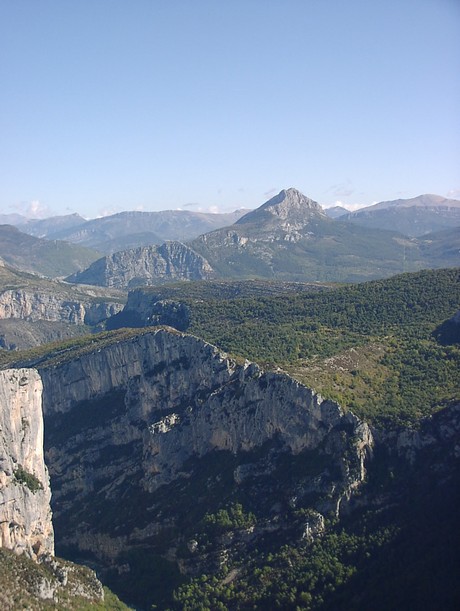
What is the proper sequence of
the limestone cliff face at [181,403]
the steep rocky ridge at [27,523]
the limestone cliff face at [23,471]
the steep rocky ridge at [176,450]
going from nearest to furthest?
the steep rocky ridge at [27,523], the limestone cliff face at [23,471], the steep rocky ridge at [176,450], the limestone cliff face at [181,403]

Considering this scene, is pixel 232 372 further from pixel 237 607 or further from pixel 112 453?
pixel 237 607

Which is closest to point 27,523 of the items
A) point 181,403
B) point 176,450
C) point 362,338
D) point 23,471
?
point 23,471

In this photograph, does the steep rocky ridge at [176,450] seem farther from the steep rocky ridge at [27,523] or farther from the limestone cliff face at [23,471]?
the limestone cliff face at [23,471]

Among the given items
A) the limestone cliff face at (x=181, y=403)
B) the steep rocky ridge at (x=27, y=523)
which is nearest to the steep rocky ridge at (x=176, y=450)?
the limestone cliff face at (x=181, y=403)

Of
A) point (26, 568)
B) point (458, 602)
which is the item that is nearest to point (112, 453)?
point (26, 568)

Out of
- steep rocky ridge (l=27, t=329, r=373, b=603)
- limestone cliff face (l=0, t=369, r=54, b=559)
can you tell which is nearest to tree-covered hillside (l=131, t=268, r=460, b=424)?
steep rocky ridge (l=27, t=329, r=373, b=603)

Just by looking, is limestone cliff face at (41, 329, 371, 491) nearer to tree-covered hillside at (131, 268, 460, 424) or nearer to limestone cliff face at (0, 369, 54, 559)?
tree-covered hillside at (131, 268, 460, 424)

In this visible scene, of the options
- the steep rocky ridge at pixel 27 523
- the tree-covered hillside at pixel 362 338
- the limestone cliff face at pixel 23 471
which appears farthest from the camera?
the tree-covered hillside at pixel 362 338
